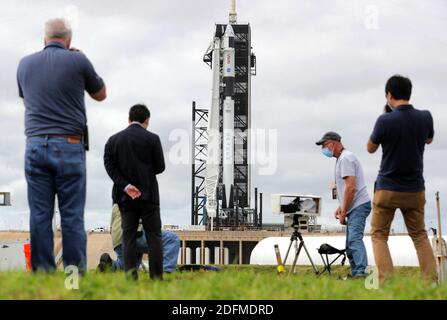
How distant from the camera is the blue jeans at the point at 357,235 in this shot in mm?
11492

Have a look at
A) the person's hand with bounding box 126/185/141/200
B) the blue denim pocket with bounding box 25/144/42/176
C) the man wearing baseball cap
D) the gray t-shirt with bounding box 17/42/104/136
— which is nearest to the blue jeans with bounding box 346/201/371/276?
the man wearing baseball cap

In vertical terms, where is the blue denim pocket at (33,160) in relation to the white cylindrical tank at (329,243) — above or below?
above

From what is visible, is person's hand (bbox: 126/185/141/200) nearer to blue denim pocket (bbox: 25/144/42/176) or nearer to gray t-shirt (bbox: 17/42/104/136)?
gray t-shirt (bbox: 17/42/104/136)

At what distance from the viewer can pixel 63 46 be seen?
7.85m

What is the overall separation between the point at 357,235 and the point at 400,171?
338 cm

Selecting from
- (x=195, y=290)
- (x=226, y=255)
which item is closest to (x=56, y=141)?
(x=195, y=290)

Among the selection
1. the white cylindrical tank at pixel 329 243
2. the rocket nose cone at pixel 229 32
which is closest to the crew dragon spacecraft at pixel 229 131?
the rocket nose cone at pixel 229 32

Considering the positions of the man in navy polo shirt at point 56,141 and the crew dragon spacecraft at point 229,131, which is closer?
the man in navy polo shirt at point 56,141

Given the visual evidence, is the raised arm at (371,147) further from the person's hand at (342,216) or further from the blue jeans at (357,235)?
the blue jeans at (357,235)

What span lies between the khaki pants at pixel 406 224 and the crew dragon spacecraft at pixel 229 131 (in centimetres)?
7548

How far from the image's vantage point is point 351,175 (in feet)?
36.9

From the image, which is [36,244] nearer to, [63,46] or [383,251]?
[63,46]

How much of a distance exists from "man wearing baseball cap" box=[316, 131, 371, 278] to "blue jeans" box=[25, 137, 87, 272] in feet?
15.9
